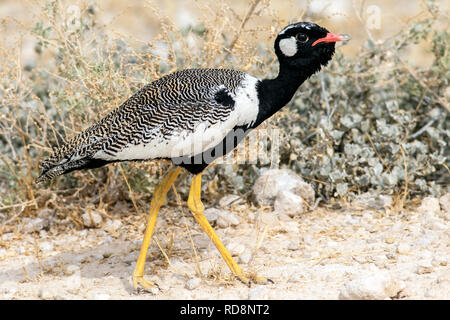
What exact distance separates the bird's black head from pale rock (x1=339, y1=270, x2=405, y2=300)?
4.05 feet

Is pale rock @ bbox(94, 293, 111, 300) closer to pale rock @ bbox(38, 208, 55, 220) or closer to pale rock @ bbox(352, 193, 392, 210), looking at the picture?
pale rock @ bbox(38, 208, 55, 220)

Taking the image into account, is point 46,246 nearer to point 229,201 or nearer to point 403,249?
point 229,201

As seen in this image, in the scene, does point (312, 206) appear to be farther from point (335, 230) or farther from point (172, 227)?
point (172, 227)

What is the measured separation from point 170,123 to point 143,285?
90 cm

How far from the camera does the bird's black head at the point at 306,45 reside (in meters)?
3.55

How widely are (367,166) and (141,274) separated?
201 centimetres

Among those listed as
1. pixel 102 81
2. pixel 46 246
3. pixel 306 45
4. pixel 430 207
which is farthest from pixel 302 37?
pixel 46 246

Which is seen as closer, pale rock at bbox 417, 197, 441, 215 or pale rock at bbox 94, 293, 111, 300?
pale rock at bbox 94, 293, 111, 300

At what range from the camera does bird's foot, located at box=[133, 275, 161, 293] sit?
347 centimetres

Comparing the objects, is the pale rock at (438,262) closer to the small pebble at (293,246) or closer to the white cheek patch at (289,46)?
the small pebble at (293,246)

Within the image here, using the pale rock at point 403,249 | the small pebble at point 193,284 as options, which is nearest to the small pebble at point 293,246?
the pale rock at point 403,249

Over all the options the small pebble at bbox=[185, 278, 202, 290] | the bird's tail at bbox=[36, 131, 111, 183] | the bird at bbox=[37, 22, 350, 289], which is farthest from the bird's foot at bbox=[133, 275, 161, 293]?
the bird's tail at bbox=[36, 131, 111, 183]

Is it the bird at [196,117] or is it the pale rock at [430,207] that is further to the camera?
the pale rock at [430,207]

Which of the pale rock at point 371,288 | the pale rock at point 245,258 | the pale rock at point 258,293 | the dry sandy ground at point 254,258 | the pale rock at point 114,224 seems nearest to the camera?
the pale rock at point 371,288
